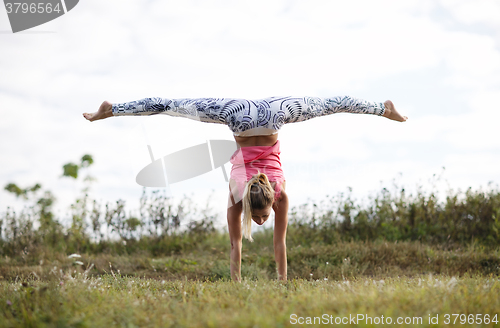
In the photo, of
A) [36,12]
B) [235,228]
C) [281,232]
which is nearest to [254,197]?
[235,228]

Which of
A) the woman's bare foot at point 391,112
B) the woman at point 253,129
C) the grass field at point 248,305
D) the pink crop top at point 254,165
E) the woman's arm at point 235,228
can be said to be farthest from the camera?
the woman's bare foot at point 391,112

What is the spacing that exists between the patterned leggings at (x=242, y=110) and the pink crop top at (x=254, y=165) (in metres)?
0.24

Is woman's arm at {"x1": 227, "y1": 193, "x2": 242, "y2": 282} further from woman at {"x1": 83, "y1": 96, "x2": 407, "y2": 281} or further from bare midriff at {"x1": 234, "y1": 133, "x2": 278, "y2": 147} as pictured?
bare midriff at {"x1": 234, "y1": 133, "x2": 278, "y2": 147}

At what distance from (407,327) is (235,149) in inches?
124

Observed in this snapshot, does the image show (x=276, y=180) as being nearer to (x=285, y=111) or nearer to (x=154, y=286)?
(x=285, y=111)

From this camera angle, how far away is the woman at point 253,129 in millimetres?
4590

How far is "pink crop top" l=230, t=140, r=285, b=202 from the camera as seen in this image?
15.9ft

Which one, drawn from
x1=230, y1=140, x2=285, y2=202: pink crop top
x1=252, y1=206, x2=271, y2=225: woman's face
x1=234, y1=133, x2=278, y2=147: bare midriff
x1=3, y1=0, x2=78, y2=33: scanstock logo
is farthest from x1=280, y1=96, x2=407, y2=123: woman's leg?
x1=3, y1=0, x2=78, y2=33: scanstock logo

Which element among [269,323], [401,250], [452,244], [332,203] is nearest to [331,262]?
[401,250]

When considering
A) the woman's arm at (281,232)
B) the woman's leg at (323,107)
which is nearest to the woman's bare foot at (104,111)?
the woman's leg at (323,107)

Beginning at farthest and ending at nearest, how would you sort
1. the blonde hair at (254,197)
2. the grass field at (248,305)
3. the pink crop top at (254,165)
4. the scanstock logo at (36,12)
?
the scanstock logo at (36,12) → the pink crop top at (254,165) → the blonde hair at (254,197) → the grass field at (248,305)

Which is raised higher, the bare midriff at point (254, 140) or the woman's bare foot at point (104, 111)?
the woman's bare foot at point (104, 111)

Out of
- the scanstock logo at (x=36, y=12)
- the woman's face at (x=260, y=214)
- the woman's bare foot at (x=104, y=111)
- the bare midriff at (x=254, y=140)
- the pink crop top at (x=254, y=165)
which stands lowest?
the woman's face at (x=260, y=214)

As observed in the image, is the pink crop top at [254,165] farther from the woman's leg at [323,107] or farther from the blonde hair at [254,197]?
the woman's leg at [323,107]
